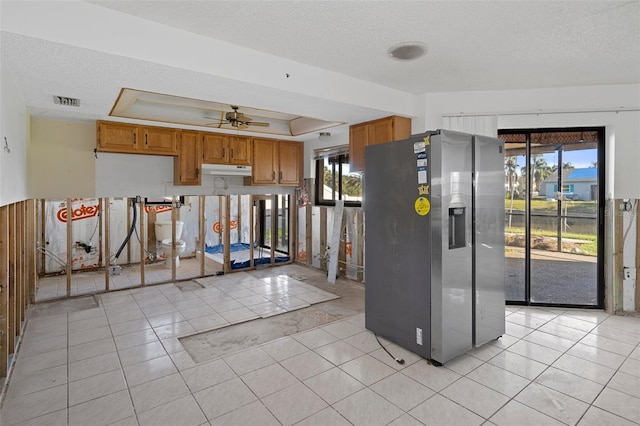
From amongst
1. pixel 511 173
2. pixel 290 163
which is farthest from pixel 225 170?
pixel 511 173

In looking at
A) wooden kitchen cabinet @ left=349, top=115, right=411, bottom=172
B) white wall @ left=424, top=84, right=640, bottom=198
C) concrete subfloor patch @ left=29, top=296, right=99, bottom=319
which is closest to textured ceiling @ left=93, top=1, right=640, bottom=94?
white wall @ left=424, top=84, right=640, bottom=198

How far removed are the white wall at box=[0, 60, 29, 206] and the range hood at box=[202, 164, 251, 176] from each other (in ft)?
7.66

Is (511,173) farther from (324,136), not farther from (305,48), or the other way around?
(305,48)

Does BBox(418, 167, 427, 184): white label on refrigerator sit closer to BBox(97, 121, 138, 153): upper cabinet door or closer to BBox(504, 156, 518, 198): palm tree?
BBox(504, 156, 518, 198): palm tree

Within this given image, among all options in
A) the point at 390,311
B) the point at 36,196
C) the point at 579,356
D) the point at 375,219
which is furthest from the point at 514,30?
the point at 36,196

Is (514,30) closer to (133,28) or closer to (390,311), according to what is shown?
(390,311)

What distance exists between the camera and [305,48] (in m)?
2.80

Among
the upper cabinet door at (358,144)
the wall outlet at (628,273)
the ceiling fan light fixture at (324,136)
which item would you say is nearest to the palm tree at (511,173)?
the wall outlet at (628,273)

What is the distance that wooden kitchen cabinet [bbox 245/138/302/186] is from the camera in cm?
595

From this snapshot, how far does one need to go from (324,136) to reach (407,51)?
2.88 m

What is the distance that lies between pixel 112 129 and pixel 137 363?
3.25 metres

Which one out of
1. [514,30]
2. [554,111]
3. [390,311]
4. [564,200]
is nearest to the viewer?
[514,30]

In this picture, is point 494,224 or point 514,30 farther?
point 494,224

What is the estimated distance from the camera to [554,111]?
3.80m
